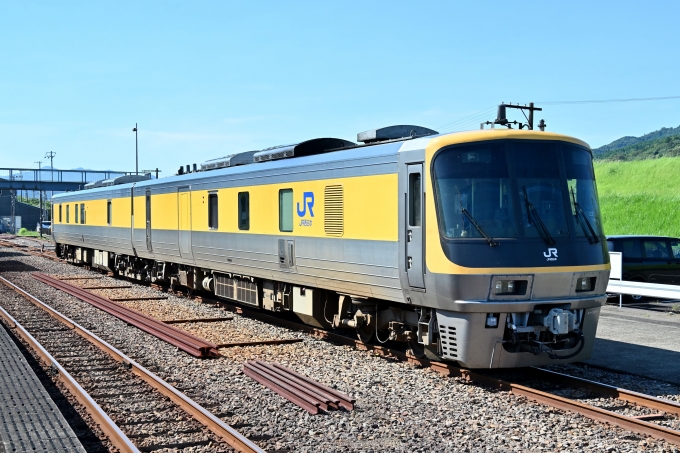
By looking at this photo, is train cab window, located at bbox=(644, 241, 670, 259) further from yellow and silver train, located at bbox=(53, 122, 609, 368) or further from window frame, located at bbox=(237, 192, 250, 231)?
window frame, located at bbox=(237, 192, 250, 231)

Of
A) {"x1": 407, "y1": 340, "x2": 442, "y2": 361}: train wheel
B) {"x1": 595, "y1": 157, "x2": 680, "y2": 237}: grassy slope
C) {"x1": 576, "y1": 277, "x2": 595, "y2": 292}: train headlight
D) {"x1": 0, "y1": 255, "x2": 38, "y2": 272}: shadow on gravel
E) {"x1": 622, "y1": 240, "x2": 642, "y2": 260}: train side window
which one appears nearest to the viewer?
{"x1": 576, "y1": 277, "x2": 595, "y2": 292}: train headlight

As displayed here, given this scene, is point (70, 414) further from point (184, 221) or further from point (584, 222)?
point (184, 221)

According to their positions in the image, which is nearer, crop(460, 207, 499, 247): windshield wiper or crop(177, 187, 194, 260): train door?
crop(460, 207, 499, 247): windshield wiper

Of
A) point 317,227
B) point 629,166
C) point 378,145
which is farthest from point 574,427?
point 629,166

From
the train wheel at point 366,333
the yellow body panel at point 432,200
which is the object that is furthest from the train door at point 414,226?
the train wheel at point 366,333

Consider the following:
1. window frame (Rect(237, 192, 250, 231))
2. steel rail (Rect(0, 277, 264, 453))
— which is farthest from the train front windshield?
window frame (Rect(237, 192, 250, 231))

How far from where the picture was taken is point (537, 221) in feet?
29.4

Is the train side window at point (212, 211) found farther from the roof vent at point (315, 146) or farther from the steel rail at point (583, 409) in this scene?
the steel rail at point (583, 409)

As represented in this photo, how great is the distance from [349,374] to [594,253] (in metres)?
3.35

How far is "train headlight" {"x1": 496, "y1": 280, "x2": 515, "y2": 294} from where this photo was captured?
343 inches

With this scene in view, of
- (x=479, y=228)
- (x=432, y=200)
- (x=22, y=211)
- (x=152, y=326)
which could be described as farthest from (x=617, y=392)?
(x=22, y=211)

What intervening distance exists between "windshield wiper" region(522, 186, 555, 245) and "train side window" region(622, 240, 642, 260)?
10.6m

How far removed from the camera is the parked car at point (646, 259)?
18.4 metres

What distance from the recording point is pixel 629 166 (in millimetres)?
62844
